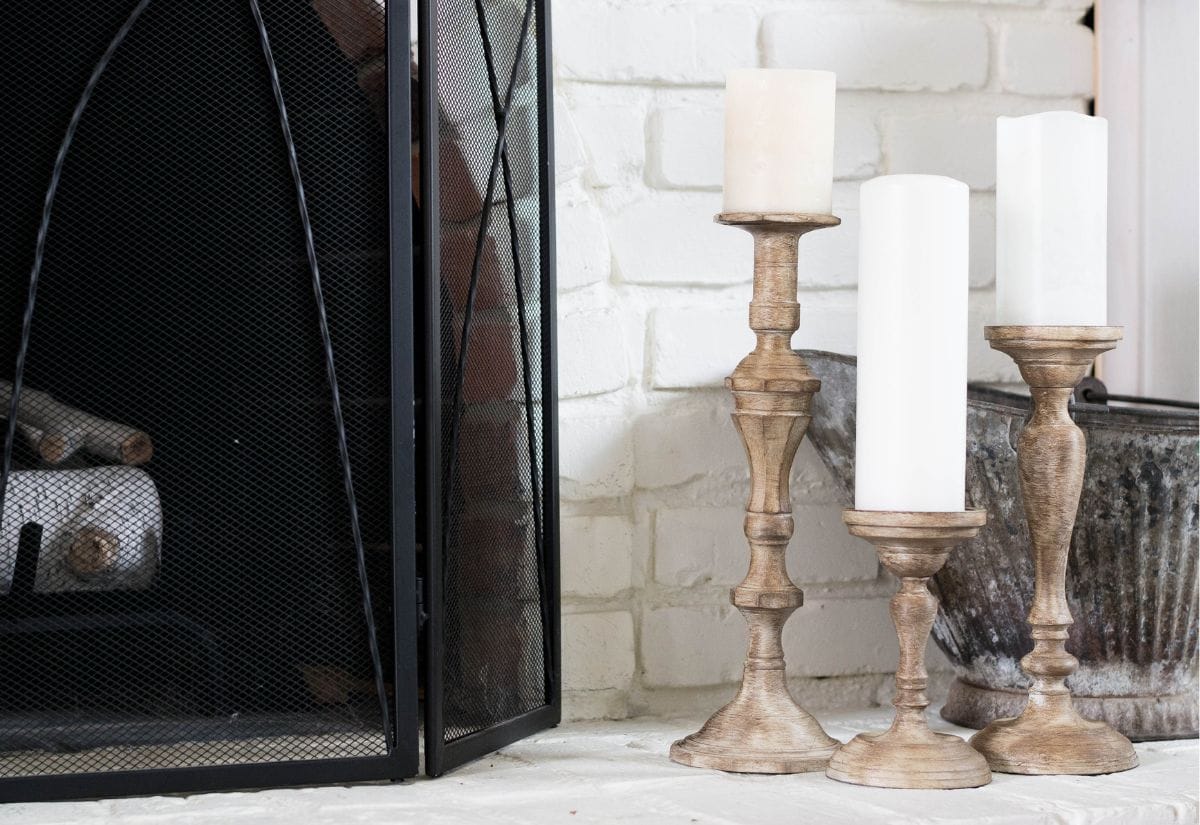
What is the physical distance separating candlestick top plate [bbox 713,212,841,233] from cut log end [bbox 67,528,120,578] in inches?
18.0

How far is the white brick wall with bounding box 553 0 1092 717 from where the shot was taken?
1.21m

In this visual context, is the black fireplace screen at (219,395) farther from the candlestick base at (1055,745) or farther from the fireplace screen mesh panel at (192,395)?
the candlestick base at (1055,745)

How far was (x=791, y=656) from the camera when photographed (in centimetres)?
125

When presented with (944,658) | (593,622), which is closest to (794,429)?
(593,622)

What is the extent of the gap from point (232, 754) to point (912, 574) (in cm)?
46

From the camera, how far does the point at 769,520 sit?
0.99 metres

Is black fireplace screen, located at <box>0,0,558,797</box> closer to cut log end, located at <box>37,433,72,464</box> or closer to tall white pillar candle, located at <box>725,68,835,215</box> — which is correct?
cut log end, located at <box>37,433,72,464</box>

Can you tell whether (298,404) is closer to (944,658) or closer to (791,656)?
(791,656)

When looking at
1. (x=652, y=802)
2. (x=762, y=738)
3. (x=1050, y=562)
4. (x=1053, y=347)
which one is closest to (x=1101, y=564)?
(x=1050, y=562)

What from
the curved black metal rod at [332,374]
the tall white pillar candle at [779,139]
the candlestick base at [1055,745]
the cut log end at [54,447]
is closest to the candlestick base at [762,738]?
the candlestick base at [1055,745]

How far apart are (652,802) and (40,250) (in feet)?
1.72

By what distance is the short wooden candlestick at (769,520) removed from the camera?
0.97 metres

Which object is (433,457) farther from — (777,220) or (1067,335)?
(1067,335)

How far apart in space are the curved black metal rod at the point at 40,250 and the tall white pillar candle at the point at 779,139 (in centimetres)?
41
